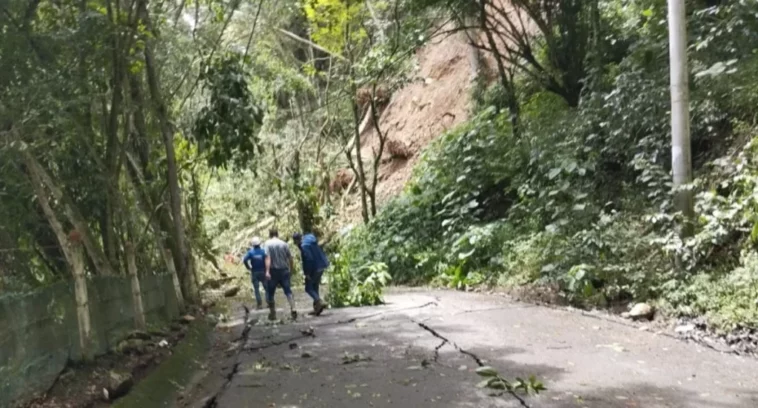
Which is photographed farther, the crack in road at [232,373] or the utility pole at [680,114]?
the utility pole at [680,114]

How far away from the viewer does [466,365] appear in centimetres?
784

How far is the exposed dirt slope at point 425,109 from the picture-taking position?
87.1 feet

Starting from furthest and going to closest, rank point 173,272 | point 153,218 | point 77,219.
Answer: point 173,272 < point 153,218 < point 77,219

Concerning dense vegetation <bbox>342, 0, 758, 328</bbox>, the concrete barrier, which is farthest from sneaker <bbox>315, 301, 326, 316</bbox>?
the concrete barrier

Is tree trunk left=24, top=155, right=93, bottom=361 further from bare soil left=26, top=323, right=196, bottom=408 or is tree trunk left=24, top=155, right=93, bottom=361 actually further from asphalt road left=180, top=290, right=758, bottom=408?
asphalt road left=180, top=290, right=758, bottom=408

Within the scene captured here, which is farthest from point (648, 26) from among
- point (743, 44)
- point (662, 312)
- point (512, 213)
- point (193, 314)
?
point (193, 314)

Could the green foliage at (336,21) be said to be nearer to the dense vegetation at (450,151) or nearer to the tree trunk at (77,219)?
the dense vegetation at (450,151)

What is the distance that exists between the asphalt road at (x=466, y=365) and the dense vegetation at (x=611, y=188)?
3.56ft

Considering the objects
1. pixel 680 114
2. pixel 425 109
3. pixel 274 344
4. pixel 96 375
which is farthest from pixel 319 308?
pixel 425 109

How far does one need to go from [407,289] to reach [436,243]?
1908 millimetres

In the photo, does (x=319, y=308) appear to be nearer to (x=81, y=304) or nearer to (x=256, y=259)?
(x=256, y=259)

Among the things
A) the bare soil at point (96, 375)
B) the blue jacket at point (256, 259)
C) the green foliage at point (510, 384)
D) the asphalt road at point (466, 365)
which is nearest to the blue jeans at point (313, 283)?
the asphalt road at point (466, 365)

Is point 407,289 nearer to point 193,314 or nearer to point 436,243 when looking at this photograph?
point 436,243

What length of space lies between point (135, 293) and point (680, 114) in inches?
325
